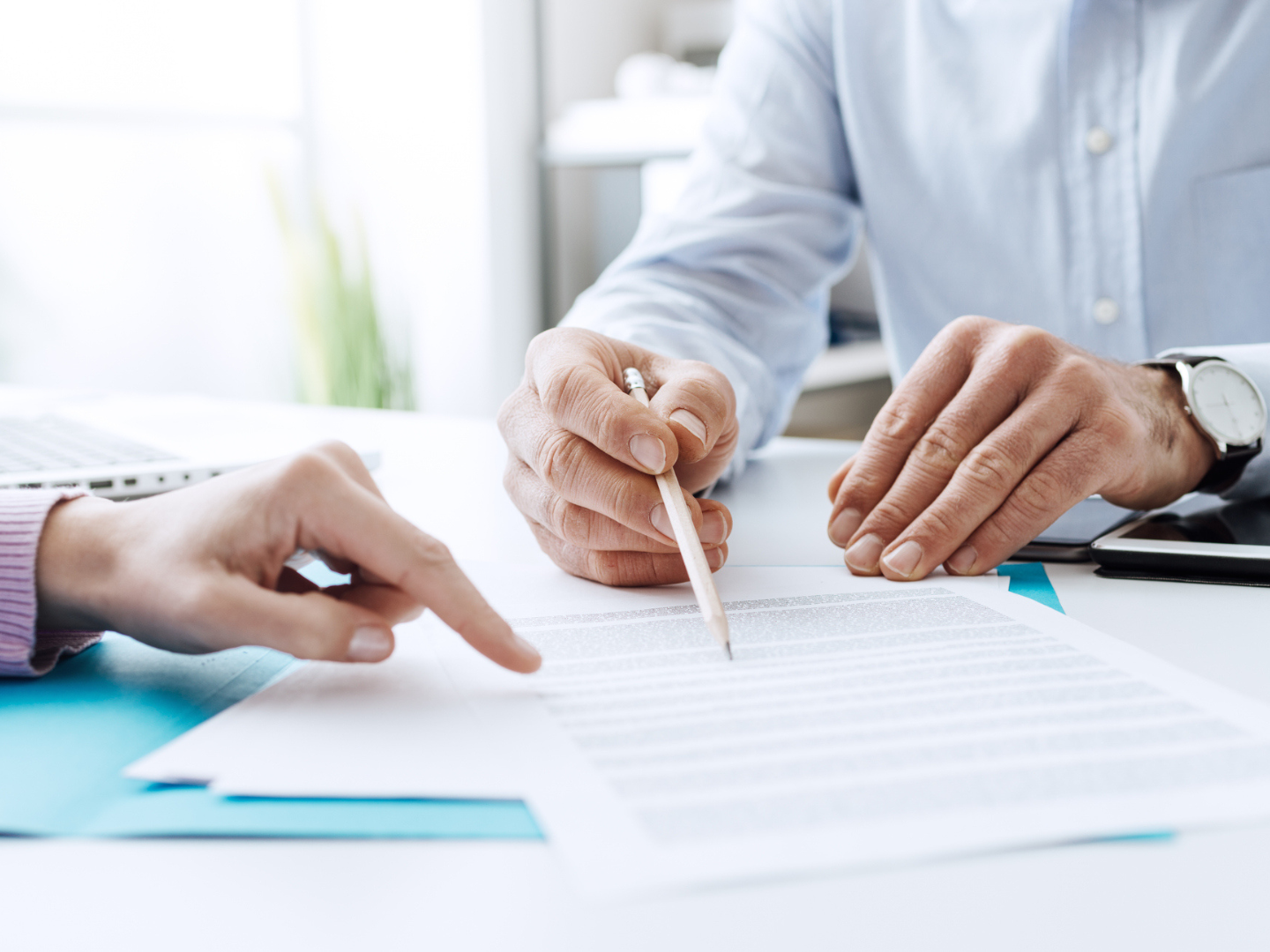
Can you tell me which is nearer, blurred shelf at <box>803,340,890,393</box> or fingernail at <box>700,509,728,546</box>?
fingernail at <box>700,509,728,546</box>

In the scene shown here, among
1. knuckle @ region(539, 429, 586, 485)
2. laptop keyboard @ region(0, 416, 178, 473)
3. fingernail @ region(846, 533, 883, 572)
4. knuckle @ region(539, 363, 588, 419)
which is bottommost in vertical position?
laptop keyboard @ region(0, 416, 178, 473)

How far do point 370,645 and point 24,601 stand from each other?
136 mm

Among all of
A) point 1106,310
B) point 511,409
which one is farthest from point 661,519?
point 1106,310

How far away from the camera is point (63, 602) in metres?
0.40

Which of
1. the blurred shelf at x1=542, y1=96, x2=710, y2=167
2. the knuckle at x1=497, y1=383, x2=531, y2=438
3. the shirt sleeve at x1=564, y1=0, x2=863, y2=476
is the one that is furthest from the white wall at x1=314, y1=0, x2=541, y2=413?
the knuckle at x1=497, y1=383, x2=531, y2=438

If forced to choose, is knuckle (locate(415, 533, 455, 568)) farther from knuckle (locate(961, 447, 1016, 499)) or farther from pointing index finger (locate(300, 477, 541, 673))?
knuckle (locate(961, 447, 1016, 499))

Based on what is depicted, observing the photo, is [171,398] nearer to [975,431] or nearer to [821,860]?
[975,431]

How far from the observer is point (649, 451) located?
1.57ft

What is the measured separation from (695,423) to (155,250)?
187 centimetres

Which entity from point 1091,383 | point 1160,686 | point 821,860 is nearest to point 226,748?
point 821,860

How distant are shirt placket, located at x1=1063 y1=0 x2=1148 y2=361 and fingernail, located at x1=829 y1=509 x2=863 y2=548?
1.65 ft

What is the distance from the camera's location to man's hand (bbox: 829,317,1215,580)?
1.71 feet

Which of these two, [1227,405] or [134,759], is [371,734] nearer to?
[134,759]

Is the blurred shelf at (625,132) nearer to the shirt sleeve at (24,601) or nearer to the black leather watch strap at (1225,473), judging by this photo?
the black leather watch strap at (1225,473)
